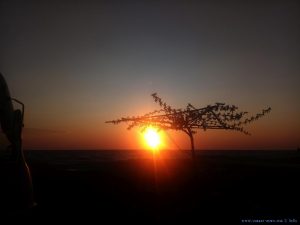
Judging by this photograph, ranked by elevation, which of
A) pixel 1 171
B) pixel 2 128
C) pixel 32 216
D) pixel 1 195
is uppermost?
pixel 2 128

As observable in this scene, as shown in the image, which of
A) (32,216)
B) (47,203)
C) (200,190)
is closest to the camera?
(32,216)

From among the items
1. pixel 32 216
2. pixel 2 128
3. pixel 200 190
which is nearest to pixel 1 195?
pixel 32 216

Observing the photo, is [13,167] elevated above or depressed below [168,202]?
above

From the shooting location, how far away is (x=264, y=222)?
440 inches

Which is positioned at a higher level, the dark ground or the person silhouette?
the person silhouette

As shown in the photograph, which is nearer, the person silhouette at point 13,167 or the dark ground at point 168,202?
the person silhouette at point 13,167

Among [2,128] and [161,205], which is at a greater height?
[2,128]

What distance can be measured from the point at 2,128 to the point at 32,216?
2.49 meters

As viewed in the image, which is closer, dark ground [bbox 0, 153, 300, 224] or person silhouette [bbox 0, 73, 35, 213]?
person silhouette [bbox 0, 73, 35, 213]

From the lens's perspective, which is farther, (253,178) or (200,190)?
(253,178)

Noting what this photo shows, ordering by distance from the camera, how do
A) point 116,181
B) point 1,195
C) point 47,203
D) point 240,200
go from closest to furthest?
point 1,195, point 47,203, point 240,200, point 116,181

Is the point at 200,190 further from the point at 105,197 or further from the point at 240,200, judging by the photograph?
the point at 105,197

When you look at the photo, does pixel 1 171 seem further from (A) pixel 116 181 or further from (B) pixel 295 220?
(A) pixel 116 181

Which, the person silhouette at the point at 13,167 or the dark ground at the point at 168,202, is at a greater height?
the person silhouette at the point at 13,167
